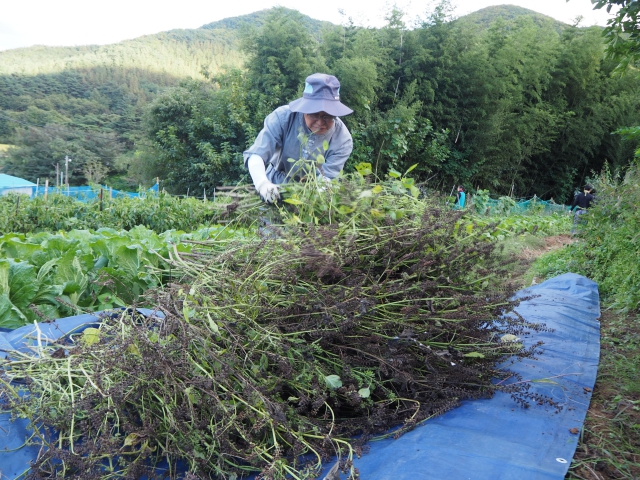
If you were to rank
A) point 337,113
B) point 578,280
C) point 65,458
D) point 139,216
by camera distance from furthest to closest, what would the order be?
1. point 139,216
2. point 578,280
3. point 337,113
4. point 65,458

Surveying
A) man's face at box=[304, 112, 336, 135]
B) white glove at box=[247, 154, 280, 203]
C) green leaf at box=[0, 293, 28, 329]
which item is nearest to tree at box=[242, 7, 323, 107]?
man's face at box=[304, 112, 336, 135]

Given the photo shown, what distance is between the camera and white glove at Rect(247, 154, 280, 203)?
8.47 feet

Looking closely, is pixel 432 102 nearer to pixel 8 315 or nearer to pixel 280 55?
pixel 280 55

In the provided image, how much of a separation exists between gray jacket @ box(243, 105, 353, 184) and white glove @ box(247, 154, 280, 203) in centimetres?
13

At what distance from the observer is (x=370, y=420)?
1798 millimetres

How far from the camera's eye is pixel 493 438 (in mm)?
1857

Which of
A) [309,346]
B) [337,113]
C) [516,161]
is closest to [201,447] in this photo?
[309,346]

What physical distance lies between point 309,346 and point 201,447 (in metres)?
0.53

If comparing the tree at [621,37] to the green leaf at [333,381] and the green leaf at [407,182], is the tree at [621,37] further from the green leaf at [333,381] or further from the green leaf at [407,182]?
the green leaf at [333,381]

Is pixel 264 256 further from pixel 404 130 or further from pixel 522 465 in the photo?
pixel 404 130

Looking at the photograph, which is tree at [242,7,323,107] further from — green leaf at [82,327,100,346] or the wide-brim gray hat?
green leaf at [82,327,100,346]

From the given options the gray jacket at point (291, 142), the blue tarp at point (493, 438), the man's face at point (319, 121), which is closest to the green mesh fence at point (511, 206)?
the gray jacket at point (291, 142)

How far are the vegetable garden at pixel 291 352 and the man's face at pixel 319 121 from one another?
63cm

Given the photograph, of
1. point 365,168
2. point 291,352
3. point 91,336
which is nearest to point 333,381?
point 291,352
